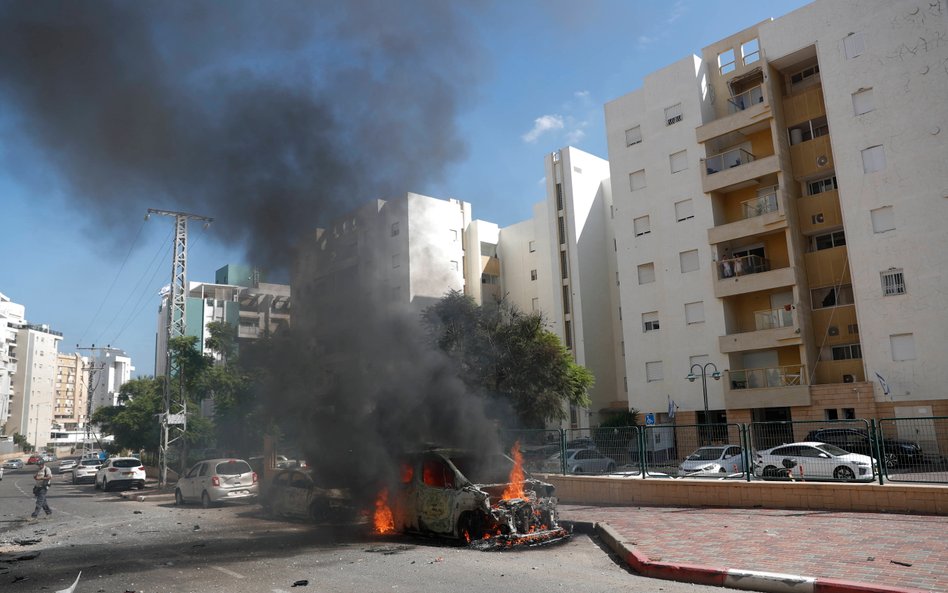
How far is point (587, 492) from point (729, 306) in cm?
1932

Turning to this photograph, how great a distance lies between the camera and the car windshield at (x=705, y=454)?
1503cm

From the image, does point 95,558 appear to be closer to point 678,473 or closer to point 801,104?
point 678,473

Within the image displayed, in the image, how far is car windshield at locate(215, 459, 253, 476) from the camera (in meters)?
18.2

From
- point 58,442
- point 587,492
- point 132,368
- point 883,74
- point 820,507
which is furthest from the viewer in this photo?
point 132,368

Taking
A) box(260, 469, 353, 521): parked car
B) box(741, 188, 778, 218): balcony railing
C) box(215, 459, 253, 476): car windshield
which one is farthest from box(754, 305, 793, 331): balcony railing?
box(260, 469, 353, 521): parked car

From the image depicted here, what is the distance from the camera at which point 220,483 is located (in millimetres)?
17984

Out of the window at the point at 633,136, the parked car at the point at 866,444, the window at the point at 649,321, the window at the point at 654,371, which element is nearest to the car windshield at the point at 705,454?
the parked car at the point at 866,444

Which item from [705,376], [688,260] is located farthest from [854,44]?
[705,376]

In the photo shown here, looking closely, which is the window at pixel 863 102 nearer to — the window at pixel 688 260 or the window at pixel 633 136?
the window at pixel 688 260

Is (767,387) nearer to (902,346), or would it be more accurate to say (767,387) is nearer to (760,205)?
(902,346)

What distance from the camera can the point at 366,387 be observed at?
47.8 feet

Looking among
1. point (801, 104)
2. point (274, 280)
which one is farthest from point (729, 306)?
point (274, 280)

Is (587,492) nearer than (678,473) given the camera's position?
No

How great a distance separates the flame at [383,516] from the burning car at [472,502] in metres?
0.02
